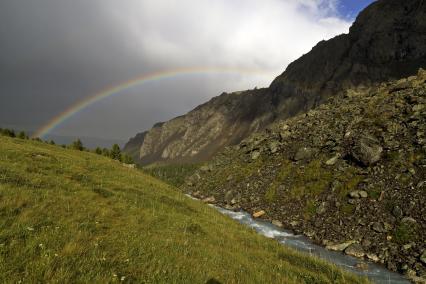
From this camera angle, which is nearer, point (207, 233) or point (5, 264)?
point (5, 264)

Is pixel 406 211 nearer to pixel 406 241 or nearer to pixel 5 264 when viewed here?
pixel 406 241

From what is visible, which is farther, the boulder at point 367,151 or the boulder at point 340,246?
the boulder at point 367,151

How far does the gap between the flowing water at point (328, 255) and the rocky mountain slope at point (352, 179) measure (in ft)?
4.03

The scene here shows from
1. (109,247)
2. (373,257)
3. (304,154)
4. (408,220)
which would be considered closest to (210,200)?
(304,154)

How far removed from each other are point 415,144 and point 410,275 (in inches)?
1063

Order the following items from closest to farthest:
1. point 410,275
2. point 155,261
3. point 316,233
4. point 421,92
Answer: point 155,261
point 410,275
point 316,233
point 421,92

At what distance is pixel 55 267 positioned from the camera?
285 inches

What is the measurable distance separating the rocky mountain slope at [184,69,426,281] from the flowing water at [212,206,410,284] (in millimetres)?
1230

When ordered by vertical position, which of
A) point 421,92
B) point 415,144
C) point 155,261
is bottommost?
point 155,261

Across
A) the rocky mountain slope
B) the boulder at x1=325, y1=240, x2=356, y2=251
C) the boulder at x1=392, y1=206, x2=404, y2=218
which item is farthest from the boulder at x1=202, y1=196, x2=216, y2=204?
the boulder at x1=392, y1=206, x2=404, y2=218

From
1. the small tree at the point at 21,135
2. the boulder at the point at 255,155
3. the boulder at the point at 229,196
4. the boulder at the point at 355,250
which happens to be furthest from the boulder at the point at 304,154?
the small tree at the point at 21,135

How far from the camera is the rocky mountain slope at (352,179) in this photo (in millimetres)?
34062

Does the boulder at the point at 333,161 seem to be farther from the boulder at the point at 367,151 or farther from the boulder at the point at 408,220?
the boulder at the point at 408,220

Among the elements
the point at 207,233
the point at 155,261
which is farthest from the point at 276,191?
the point at 155,261
